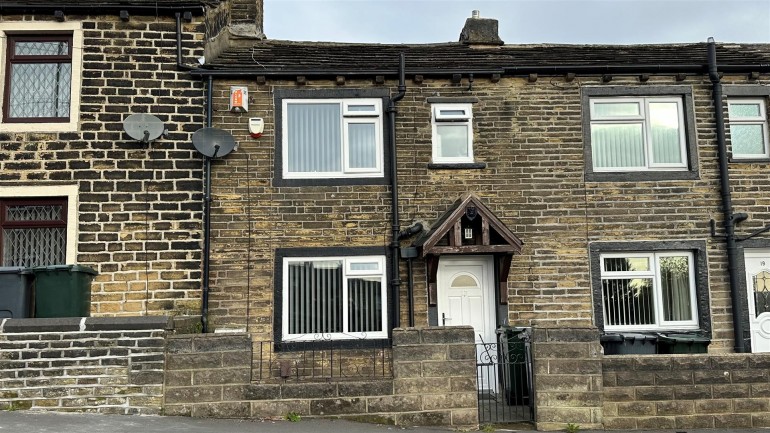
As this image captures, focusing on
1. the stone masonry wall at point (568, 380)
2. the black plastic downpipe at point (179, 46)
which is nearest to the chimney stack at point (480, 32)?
the black plastic downpipe at point (179, 46)

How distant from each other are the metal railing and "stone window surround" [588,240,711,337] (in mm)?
3359

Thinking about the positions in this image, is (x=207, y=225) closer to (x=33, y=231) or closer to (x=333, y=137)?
(x=333, y=137)

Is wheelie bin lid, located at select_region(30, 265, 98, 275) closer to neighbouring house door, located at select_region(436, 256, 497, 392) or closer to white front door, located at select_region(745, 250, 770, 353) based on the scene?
neighbouring house door, located at select_region(436, 256, 497, 392)

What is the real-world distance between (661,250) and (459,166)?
3471 mm

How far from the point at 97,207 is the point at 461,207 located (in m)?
5.47

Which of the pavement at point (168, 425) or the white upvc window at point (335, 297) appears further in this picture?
the white upvc window at point (335, 297)

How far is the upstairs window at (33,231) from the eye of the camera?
10.8 m

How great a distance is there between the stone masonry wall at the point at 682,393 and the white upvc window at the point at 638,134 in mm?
4084

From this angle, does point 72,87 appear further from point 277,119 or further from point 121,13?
point 277,119

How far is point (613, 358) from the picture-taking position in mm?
8461

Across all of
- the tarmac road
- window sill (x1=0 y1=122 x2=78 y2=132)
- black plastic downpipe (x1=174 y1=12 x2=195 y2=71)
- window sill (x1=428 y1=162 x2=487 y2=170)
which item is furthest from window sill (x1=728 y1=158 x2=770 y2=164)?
window sill (x1=0 y1=122 x2=78 y2=132)

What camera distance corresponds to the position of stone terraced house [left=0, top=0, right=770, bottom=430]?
425 inches

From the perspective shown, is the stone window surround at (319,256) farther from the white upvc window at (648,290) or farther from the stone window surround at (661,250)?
the white upvc window at (648,290)

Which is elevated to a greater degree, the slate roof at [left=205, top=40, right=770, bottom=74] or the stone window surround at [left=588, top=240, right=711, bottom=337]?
the slate roof at [left=205, top=40, right=770, bottom=74]
